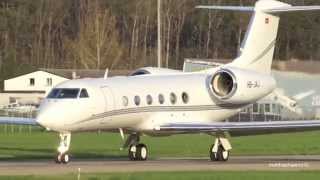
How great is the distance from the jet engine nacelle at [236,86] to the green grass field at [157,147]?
537cm

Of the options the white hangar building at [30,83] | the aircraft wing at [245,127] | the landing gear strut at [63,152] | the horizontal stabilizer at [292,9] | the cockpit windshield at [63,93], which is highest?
the horizontal stabilizer at [292,9]

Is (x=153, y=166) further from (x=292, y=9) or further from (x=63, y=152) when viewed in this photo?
(x=292, y=9)

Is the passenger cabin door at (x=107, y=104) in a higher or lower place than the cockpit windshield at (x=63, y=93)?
lower

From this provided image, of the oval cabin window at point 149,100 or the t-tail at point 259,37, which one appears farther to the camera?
the t-tail at point 259,37

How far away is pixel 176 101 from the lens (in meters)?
40.3

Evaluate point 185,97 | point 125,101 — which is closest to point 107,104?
point 125,101

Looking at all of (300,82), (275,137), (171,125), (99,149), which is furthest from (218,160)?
(300,82)

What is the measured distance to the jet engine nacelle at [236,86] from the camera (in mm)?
40406

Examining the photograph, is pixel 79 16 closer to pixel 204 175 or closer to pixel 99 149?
pixel 99 149

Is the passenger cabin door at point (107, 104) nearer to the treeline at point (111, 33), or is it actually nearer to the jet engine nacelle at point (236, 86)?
the jet engine nacelle at point (236, 86)

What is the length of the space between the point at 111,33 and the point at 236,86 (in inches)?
3841

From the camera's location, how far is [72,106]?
119ft

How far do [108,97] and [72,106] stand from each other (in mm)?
1771

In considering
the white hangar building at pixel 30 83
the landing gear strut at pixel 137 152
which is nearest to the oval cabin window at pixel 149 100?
the landing gear strut at pixel 137 152
